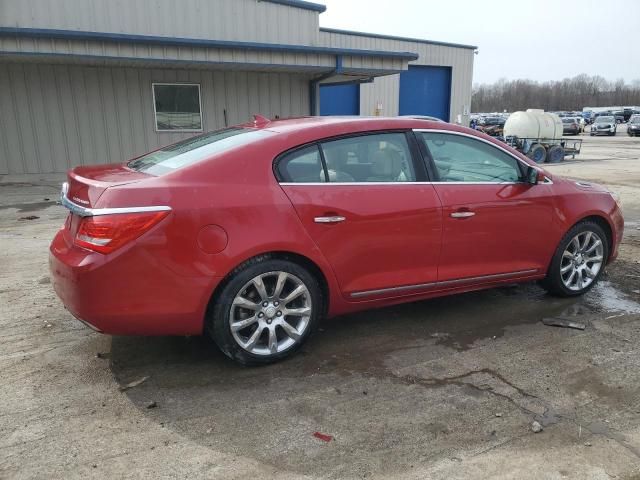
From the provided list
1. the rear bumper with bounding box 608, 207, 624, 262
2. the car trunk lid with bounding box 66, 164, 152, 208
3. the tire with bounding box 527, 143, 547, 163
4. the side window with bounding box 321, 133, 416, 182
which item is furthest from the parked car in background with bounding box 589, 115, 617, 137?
the car trunk lid with bounding box 66, 164, 152, 208

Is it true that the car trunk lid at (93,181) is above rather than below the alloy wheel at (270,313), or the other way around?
above

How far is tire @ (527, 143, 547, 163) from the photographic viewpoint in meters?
21.2

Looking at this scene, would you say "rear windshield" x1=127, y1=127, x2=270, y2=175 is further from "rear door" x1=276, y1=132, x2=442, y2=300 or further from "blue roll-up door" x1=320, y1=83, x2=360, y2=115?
"blue roll-up door" x1=320, y1=83, x2=360, y2=115

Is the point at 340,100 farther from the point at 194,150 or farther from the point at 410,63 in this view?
the point at 194,150

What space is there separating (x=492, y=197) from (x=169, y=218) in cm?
247

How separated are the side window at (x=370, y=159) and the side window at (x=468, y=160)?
0.24 meters

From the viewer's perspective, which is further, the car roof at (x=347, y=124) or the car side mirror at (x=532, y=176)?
the car side mirror at (x=532, y=176)

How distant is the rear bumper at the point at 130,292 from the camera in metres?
Result: 3.01

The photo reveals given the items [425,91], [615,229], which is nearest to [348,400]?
[615,229]

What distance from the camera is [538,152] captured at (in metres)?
21.3

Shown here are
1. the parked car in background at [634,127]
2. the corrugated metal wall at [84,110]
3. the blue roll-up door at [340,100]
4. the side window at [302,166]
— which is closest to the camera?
the side window at [302,166]

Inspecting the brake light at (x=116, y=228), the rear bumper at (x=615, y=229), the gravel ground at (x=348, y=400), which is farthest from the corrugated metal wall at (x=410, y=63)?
the brake light at (x=116, y=228)

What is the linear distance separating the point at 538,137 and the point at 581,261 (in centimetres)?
1911

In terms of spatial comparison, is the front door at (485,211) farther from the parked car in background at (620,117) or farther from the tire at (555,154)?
the parked car in background at (620,117)
